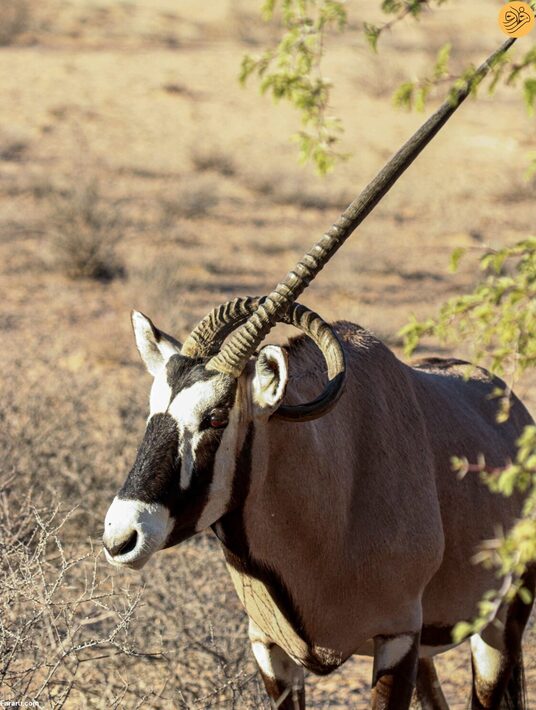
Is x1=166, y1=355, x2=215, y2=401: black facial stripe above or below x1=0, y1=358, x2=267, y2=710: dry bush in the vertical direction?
above

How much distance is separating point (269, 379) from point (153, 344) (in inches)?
22.1

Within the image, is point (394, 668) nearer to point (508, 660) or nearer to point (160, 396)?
point (508, 660)

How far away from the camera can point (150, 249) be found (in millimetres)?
15297

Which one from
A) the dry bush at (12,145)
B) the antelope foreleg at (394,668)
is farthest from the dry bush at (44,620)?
the dry bush at (12,145)

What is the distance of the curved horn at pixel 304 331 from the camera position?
3824 mm

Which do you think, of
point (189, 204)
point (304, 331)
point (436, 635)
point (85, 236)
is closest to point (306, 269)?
point (304, 331)

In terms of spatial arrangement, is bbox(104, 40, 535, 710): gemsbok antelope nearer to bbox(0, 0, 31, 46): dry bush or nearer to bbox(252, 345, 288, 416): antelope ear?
bbox(252, 345, 288, 416): antelope ear

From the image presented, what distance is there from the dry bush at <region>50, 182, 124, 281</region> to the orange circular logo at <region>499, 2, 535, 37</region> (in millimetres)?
10545

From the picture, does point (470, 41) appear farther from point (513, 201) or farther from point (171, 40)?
point (513, 201)

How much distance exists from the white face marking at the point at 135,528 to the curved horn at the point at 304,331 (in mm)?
590

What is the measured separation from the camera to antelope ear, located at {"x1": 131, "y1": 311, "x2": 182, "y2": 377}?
13.5 ft

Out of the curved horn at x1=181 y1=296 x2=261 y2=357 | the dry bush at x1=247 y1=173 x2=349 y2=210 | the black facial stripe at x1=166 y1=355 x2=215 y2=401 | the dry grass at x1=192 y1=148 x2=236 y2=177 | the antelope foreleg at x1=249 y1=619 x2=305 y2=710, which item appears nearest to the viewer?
the black facial stripe at x1=166 y1=355 x2=215 y2=401

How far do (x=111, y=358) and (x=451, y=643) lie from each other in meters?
6.69

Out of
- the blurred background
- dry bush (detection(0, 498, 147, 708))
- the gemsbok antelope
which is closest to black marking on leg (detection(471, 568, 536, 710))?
the gemsbok antelope
